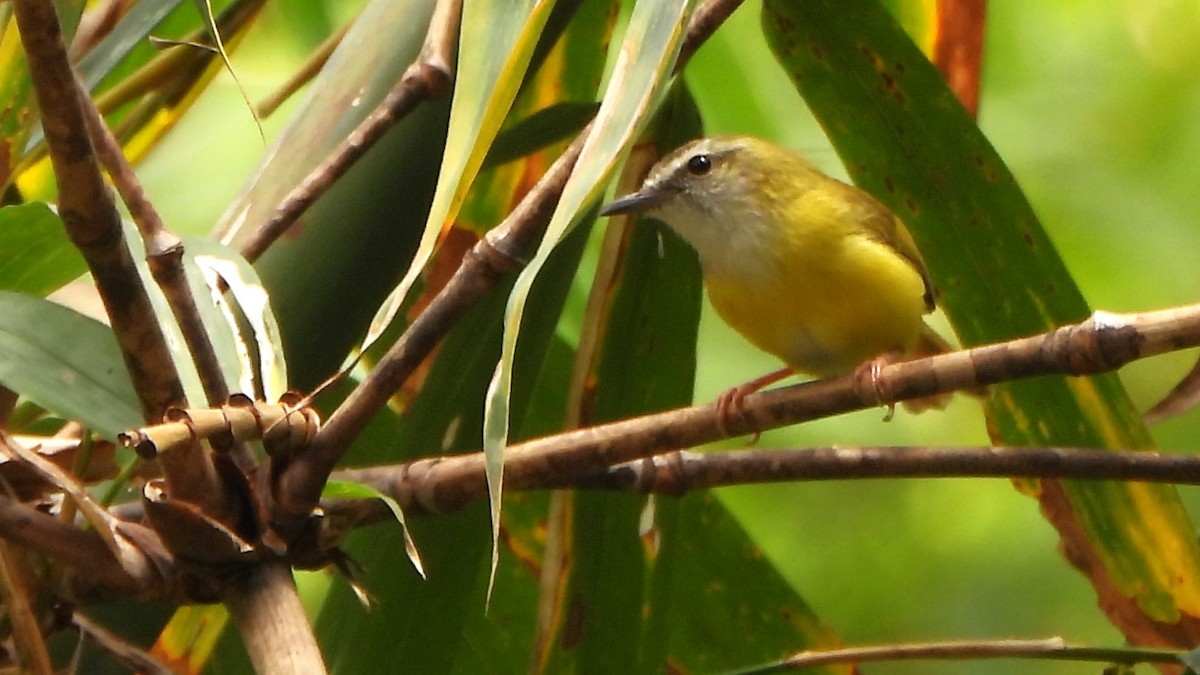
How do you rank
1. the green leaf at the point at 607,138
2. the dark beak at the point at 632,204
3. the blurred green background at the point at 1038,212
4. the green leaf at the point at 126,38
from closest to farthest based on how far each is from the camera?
1. the green leaf at the point at 607,138
2. the green leaf at the point at 126,38
3. the dark beak at the point at 632,204
4. the blurred green background at the point at 1038,212

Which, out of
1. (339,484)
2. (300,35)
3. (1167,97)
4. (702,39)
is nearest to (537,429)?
(702,39)

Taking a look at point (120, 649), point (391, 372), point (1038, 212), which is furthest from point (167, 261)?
point (1038, 212)

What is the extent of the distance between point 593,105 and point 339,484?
0.56 meters

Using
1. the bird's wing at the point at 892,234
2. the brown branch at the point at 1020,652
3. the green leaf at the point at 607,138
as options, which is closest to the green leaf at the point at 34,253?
the green leaf at the point at 607,138

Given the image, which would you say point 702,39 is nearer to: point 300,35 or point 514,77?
point 514,77

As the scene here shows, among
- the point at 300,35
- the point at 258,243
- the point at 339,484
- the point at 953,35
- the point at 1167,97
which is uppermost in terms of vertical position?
the point at 1167,97

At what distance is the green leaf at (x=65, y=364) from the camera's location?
0.84 m

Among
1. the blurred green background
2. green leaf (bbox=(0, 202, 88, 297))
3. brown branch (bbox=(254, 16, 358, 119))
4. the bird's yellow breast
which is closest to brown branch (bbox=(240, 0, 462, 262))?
green leaf (bbox=(0, 202, 88, 297))

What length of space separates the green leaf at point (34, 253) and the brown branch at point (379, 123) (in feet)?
0.46

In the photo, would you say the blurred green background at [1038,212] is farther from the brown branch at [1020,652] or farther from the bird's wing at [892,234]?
the brown branch at [1020,652]

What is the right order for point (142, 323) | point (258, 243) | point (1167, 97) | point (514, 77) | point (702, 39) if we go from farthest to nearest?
point (1167, 97) < point (702, 39) < point (258, 243) < point (142, 323) < point (514, 77)

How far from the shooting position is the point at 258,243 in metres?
1.00

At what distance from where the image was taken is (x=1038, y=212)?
2.74 m

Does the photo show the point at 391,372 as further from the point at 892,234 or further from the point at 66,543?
the point at 892,234
